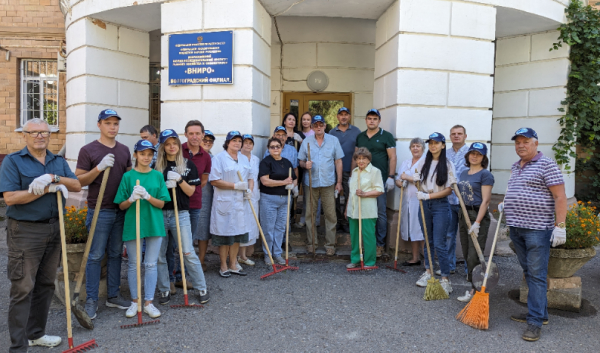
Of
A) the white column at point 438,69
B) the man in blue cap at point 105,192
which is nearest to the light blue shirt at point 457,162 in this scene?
the white column at point 438,69

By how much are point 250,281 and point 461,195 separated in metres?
2.68

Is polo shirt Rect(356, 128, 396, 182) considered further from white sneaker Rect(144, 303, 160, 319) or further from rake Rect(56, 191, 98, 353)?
rake Rect(56, 191, 98, 353)

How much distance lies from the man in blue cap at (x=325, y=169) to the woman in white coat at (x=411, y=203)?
0.91m

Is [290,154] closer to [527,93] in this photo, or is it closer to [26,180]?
[26,180]

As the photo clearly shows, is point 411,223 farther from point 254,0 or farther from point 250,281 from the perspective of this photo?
point 254,0

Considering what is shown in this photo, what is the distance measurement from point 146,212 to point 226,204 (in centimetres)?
129

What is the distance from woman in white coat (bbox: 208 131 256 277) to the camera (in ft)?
16.8

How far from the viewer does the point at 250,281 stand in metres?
5.08

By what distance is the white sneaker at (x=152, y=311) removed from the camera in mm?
3951

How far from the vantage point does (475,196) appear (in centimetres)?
472

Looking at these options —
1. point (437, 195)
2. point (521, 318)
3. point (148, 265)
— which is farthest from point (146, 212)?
point (521, 318)

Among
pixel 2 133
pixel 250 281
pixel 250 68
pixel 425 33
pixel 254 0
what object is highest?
pixel 254 0

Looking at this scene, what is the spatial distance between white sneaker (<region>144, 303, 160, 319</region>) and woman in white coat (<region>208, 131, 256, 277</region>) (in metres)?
1.27

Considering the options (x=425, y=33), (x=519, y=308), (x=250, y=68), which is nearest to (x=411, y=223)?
(x=519, y=308)
